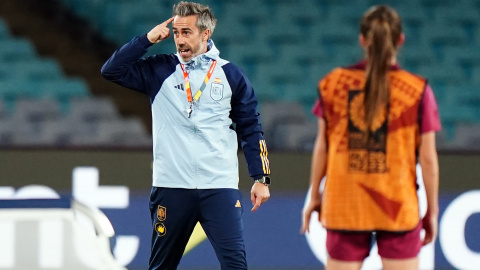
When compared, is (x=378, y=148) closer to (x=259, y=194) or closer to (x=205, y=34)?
(x=259, y=194)

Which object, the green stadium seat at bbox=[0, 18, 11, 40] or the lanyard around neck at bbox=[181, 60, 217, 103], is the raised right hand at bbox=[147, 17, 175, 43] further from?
the green stadium seat at bbox=[0, 18, 11, 40]

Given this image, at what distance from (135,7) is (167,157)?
17.1 feet

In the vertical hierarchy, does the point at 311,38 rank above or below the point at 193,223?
above

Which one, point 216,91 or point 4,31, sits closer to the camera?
point 216,91

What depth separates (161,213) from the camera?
16.7 ft

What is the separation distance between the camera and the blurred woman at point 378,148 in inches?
154

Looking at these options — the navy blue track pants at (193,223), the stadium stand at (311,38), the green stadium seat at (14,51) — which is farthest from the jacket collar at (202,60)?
the green stadium seat at (14,51)

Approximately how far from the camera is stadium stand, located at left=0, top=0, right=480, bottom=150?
952cm

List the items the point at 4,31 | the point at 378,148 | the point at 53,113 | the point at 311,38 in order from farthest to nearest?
the point at 311,38 → the point at 4,31 → the point at 53,113 → the point at 378,148

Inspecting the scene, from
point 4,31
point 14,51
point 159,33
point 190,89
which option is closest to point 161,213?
point 190,89

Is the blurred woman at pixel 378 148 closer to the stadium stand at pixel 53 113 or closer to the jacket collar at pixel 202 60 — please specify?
the jacket collar at pixel 202 60

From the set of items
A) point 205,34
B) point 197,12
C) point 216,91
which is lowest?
point 216,91

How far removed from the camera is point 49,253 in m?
3.06

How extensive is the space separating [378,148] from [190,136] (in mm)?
1435
